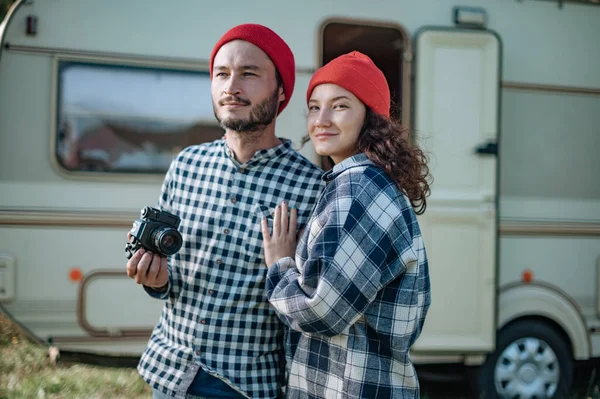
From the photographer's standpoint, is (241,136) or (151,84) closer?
(241,136)

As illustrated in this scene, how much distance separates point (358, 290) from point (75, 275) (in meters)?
2.54

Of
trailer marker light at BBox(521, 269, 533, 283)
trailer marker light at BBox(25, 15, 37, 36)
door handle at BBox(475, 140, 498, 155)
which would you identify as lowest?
trailer marker light at BBox(521, 269, 533, 283)

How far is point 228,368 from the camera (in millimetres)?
1735

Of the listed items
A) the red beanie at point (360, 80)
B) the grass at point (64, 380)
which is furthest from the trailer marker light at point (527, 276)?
the red beanie at point (360, 80)

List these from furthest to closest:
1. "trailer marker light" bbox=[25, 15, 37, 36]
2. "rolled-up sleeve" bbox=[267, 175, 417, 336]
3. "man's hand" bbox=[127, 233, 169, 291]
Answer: "trailer marker light" bbox=[25, 15, 37, 36], "man's hand" bbox=[127, 233, 169, 291], "rolled-up sleeve" bbox=[267, 175, 417, 336]

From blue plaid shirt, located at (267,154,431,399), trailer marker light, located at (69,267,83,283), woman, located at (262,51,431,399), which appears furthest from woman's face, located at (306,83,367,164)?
trailer marker light, located at (69,267,83,283)

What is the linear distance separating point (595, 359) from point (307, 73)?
2.98 metres

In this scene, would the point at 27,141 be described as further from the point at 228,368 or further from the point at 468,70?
the point at 468,70

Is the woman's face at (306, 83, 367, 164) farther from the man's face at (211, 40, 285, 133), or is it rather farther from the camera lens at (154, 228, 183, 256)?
the camera lens at (154, 228, 183, 256)

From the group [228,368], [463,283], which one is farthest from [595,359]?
[228,368]

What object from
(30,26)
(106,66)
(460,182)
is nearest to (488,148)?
(460,182)

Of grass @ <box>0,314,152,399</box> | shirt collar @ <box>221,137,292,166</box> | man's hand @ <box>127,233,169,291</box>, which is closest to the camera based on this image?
man's hand @ <box>127,233,169,291</box>

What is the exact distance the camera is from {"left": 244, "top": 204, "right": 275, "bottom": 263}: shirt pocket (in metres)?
1.80

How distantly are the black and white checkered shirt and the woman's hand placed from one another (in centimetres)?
6
